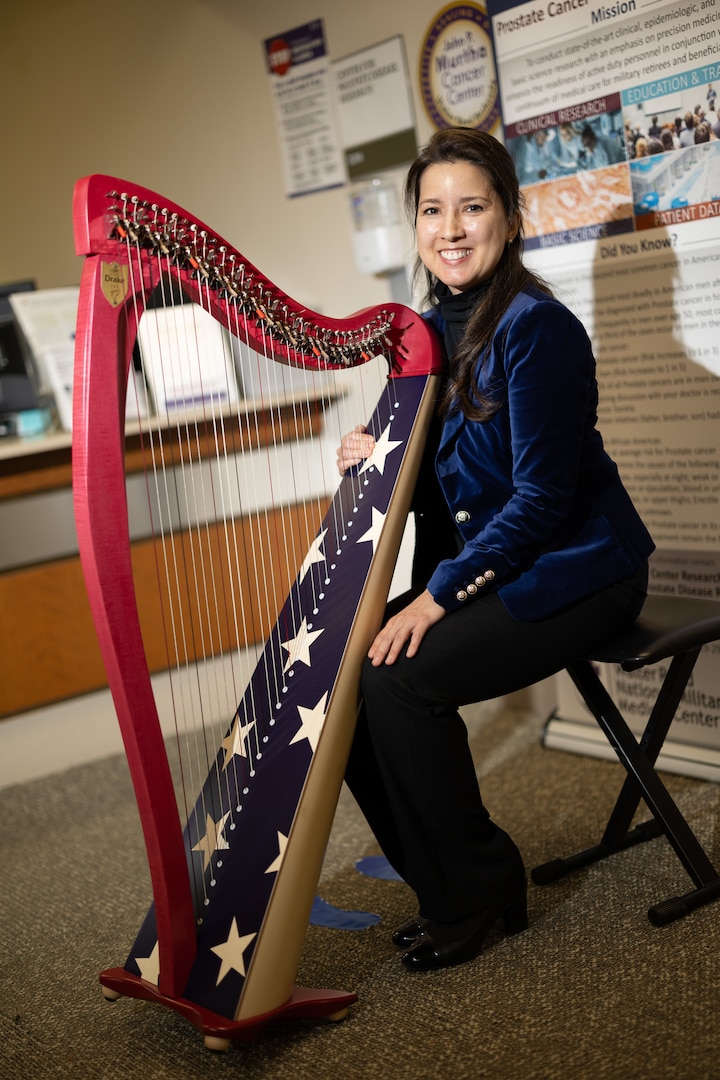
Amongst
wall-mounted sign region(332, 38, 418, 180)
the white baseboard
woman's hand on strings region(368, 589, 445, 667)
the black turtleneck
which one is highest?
wall-mounted sign region(332, 38, 418, 180)

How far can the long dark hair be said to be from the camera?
1.90m

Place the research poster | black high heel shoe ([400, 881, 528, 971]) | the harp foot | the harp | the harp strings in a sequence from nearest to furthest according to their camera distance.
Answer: the harp, the harp foot, black high heel shoe ([400, 881, 528, 971]), the research poster, the harp strings

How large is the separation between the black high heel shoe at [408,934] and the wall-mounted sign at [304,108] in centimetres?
212

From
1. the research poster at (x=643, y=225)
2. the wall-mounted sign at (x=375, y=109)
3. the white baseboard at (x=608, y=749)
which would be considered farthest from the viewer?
the wall-mounted sign at (x=375, y=109)

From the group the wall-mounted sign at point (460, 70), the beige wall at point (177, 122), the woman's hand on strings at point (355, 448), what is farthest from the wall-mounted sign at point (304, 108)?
the woman's hand on strings at point (355, 448)

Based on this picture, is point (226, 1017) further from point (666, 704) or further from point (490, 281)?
point (490, 281)

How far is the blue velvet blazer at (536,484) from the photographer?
178 centimetres

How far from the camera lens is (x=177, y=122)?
3752mm

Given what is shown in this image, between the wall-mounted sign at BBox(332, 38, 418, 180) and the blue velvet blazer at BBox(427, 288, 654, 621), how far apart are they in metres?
1.33

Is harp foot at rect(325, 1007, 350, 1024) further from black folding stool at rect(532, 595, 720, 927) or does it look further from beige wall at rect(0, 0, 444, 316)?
beige wall at rect(0, 0, 444, 316)

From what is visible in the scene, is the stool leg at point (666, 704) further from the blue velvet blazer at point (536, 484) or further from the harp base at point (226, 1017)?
the harp base at point (226, 1017)

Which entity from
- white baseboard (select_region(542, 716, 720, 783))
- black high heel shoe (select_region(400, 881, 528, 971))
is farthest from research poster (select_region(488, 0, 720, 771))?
black high heel shoe (select_region(400, 881, 528, 971))

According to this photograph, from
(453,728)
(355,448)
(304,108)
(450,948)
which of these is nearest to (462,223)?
(355,448)

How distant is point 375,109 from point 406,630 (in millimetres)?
1834
